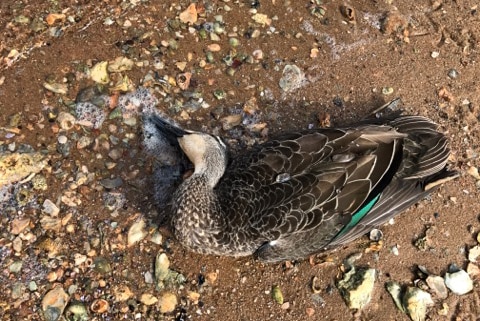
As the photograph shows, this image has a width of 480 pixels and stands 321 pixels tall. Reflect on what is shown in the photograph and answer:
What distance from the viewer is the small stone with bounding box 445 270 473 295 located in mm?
4062

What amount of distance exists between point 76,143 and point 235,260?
159 cm

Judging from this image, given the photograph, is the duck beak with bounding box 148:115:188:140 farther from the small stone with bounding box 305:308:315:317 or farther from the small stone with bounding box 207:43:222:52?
the small stone with bounding box 305:308:315:317

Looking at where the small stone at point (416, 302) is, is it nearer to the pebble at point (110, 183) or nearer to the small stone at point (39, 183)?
the pebble at point (110, 183)

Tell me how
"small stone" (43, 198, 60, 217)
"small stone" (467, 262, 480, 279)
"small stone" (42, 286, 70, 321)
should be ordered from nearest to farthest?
"small stone" (42, 286, 70, 321)
"small stone" (43, 198, 60, 217)
"small stone" (467, 262, 480, 279)

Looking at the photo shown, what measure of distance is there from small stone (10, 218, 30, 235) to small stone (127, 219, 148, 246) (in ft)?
2.49

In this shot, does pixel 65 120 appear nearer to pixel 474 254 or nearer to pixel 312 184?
pixel 312 184

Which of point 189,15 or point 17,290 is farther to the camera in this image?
point 189,15

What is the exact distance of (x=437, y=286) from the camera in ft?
13.3

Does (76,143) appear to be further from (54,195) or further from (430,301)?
(430,301)

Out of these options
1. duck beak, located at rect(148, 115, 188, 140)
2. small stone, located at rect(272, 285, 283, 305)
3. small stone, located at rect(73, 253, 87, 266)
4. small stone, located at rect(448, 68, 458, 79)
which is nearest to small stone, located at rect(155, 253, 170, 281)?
small stone, located at rect(73, 253, 87, 266)

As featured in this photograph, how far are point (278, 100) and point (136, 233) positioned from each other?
1662 mm

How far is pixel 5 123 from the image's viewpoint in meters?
4.21

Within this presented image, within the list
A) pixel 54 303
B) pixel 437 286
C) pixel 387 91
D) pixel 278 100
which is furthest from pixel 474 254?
pixel 54 303

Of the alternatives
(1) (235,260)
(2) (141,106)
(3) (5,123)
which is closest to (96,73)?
(2) (141,106)
